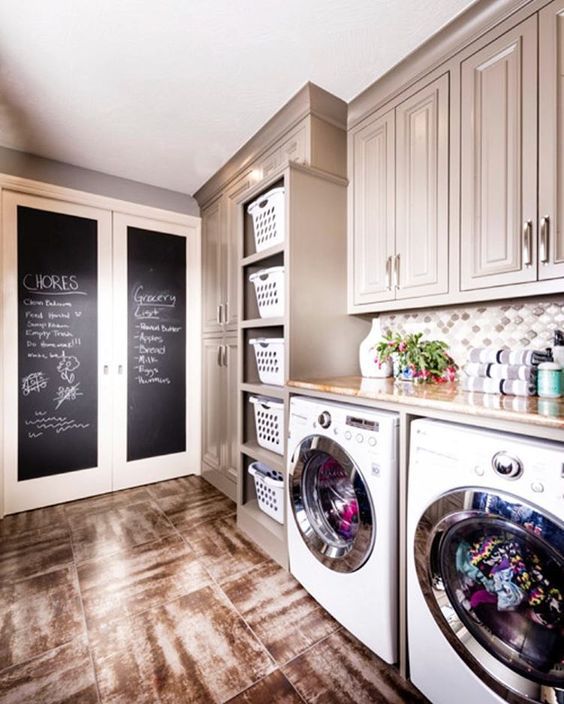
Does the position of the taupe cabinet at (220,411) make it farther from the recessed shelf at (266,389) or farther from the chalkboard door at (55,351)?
the chalkboard door at (55,351)

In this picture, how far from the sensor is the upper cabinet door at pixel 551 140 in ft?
4.16

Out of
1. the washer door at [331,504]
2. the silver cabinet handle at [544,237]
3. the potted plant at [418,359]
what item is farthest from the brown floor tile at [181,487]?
the silver cabinet handle at [544,237]

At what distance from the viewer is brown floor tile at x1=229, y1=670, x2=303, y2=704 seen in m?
1.17

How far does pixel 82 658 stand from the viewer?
1.33 meters

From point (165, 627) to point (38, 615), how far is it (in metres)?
0.59

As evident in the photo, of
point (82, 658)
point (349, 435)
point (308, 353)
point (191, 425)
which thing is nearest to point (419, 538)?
point (349, 435)

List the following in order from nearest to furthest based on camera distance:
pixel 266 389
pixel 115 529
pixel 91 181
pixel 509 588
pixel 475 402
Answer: pixel 509 588, pixel 475 402, pixel 266 389, pixel 115 529, pixel 91 181

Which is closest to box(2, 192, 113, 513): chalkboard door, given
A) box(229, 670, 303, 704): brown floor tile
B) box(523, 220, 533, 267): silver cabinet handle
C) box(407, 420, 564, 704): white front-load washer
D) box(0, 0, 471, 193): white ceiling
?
box(0, 0, 471, 193): white ceiling

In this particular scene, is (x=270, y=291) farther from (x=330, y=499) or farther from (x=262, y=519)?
(x=262, y=519)

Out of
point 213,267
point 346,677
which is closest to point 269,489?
point 346,677

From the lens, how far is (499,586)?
3.15ft

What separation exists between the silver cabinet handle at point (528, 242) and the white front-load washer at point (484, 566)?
78 centimetres

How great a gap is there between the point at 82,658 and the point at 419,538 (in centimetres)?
133

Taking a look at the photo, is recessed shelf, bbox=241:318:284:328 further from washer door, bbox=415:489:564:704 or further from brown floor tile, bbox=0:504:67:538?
brown floor tile, bbox=0:504:67:538
